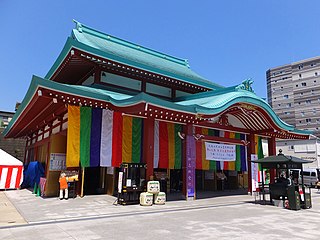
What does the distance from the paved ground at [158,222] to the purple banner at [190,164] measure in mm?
1650

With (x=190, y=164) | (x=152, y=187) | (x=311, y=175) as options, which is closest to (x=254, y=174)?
(x=190, y=164)

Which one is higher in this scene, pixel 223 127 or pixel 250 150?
pixel 223 127

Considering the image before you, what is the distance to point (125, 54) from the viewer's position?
668 inches

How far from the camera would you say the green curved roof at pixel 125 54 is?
13.3 meters

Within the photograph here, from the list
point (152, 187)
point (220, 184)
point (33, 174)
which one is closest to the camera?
point (152, 187)

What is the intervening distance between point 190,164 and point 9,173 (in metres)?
12.4

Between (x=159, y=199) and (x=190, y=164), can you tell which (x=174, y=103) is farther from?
(x=159, y=199)

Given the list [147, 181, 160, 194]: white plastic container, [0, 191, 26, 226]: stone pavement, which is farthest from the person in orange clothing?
[147, 181, 160, 194]: white plastic container

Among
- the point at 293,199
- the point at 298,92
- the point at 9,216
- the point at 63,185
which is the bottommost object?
the point at 9,216

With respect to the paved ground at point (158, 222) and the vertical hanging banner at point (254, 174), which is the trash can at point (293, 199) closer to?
the paved ground at point (158, 222)

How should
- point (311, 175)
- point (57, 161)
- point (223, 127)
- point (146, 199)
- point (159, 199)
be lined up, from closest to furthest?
1. point (146, 199)
2. point (159, 199)
3. point (57, 161)
4. point (223, 127)
5. point (311, 175)

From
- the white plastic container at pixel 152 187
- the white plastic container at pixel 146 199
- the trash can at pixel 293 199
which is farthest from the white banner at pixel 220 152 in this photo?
the white plastic container at pixel 146 199

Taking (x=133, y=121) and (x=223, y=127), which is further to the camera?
(x=223, y=127)

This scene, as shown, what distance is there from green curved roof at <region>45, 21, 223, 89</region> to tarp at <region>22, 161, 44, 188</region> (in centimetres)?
590
